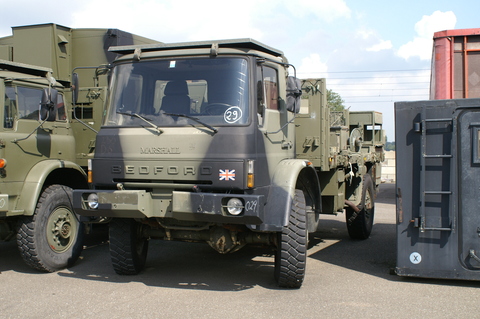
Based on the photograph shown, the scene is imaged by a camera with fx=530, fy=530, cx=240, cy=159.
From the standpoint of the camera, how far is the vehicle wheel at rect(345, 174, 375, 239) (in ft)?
30.9

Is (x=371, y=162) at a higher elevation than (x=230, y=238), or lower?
higher

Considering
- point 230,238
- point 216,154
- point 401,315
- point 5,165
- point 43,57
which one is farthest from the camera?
point 43,57

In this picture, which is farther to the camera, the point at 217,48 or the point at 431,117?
the point at 431,117

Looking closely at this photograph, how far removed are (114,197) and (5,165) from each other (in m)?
1.78

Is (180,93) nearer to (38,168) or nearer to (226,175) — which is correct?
(226,175)

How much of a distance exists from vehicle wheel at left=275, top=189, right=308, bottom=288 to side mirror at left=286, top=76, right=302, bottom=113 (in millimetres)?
1141

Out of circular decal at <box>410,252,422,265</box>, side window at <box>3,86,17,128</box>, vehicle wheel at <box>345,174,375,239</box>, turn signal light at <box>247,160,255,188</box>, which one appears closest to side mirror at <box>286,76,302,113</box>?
turn signal light at <box>247,160,255,188</box>

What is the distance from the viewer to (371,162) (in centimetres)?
1037

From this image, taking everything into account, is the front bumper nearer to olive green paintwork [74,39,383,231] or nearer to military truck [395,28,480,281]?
olive green paintwork [74,39,383,231]

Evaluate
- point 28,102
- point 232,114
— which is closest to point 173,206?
point 232,114

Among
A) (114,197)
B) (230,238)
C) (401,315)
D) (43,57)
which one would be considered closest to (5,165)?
(114,197)

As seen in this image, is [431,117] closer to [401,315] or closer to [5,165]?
[401,315]

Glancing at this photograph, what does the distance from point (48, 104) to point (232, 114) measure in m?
2.60

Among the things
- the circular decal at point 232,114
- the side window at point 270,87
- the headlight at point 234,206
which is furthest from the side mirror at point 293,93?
the headlight at point 234,206
